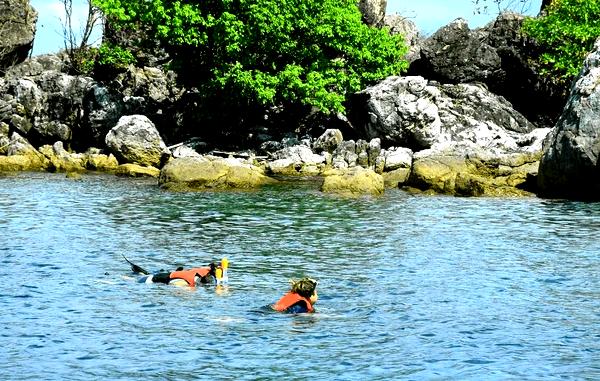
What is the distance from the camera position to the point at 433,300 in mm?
20859

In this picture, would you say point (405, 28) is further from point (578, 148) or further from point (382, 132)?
point (578, 148)

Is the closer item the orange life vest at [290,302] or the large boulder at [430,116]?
the orange life vest at [290,302]

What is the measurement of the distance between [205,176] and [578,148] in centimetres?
1625

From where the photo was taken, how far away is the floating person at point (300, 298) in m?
18.9

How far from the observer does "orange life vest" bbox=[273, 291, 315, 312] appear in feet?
62.3

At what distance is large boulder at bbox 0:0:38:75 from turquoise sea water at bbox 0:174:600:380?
119 ft

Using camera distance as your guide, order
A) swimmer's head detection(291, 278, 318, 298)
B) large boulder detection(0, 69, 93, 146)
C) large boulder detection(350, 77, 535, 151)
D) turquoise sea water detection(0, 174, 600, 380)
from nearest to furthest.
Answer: turquoise sea water detection(0, 174, 600, 380)
swimmer's head detection(291, 278, 318, 298)
large boulder detection(350, 77, 535, 151)
large boulder detection(0, 69, 93, 146)

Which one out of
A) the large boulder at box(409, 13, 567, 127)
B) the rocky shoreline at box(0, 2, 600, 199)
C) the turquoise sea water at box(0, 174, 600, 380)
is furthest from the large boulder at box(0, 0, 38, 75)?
the turquoise sea water at box(0, 174, 600, 380)

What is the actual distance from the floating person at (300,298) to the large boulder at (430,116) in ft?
117

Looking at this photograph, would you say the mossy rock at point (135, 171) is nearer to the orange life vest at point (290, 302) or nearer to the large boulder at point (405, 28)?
the large boulder at point (405, 28)

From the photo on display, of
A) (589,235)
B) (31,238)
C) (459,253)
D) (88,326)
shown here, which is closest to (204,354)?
(88,326)

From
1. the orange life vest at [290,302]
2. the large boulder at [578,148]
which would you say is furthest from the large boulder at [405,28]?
the orange life vest at [290,302]

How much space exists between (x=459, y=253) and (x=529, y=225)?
6.45 meters

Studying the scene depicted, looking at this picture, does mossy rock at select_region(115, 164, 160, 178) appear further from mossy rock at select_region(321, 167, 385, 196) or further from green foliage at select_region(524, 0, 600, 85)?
green foliage at select_region(524, 0, 600, 85)
